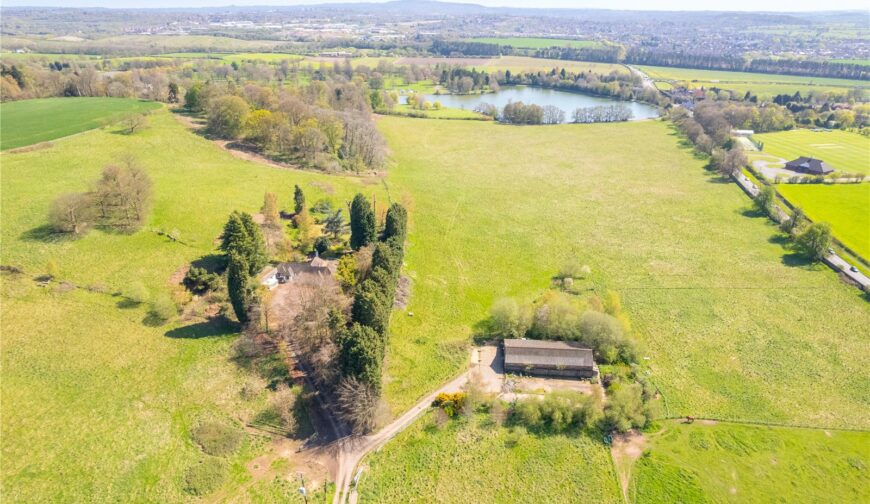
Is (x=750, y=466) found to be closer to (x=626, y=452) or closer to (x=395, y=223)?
(x=626, y=452)

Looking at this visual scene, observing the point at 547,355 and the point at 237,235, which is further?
the point at 237,235

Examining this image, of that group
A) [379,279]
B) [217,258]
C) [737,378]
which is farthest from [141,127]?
[737,378]

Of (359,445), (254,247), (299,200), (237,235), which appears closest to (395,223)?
(254,247)

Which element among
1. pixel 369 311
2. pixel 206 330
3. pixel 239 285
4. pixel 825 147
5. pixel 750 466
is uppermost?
pixel 825 147

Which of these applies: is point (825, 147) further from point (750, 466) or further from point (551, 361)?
point (551, 361)

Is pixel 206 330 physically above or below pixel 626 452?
above

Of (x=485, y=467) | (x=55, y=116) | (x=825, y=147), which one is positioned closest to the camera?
(x=485, y=467)

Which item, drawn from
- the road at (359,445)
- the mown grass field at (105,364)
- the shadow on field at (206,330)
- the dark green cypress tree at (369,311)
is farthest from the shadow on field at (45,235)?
the road at (359,445)

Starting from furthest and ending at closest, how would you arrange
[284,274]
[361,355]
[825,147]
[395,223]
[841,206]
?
[825,147] < [841,206] < [395,223] < [284,274] < [361,355]

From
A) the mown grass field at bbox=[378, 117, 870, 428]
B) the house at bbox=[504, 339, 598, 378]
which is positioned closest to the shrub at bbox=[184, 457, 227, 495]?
the mown grass field at bbox=[378, 117, 870, 428]
